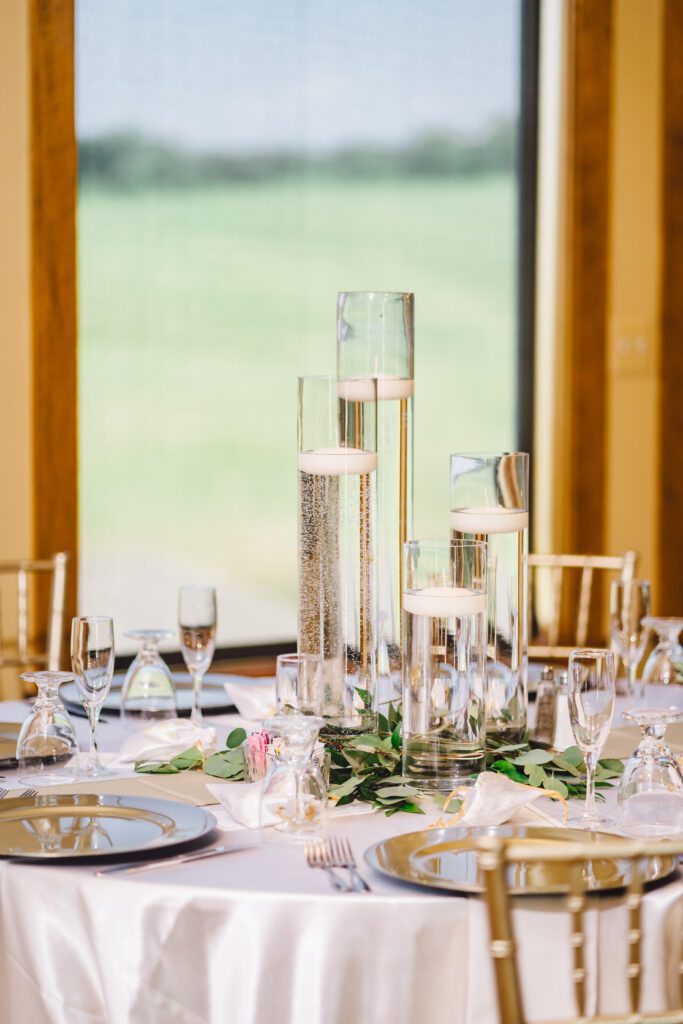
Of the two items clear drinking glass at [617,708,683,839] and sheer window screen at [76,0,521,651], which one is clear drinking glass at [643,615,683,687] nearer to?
clear drinking glass at [617,708,683,839]

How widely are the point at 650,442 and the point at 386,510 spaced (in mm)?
2783

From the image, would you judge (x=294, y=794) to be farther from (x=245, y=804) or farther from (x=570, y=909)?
(x=570, y=909)

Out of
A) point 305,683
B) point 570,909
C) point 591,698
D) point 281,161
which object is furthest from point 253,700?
point 281,161

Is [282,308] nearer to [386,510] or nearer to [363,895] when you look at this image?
[386,510]

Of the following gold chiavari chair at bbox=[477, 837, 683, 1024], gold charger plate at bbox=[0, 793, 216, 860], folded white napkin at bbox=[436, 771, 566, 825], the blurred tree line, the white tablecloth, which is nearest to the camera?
gold chiavari chair at bbox=[477, 837, 683, 1024]

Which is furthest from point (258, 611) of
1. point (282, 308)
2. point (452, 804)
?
point (452, 804)

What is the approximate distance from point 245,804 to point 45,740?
1.04 feet

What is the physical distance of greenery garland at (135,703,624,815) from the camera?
57.7 inches

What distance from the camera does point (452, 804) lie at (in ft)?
4.68

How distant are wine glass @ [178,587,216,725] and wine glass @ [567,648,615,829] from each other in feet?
2.00

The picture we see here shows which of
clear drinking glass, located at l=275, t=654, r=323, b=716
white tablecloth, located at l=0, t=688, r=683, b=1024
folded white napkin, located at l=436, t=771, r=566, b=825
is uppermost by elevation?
A: clear drinking glass, located at l=275, t=654, r=323, b=716

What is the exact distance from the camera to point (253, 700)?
6.15 ft

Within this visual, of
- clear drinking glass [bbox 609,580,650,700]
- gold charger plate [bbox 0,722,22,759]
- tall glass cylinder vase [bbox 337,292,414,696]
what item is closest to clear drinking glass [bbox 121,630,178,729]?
gold charger plate [bbox 0,722,22,759]

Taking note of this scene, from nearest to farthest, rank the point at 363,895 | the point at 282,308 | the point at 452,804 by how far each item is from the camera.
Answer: the point at 363,895 < the point at 452,804 < the point at 282,308
